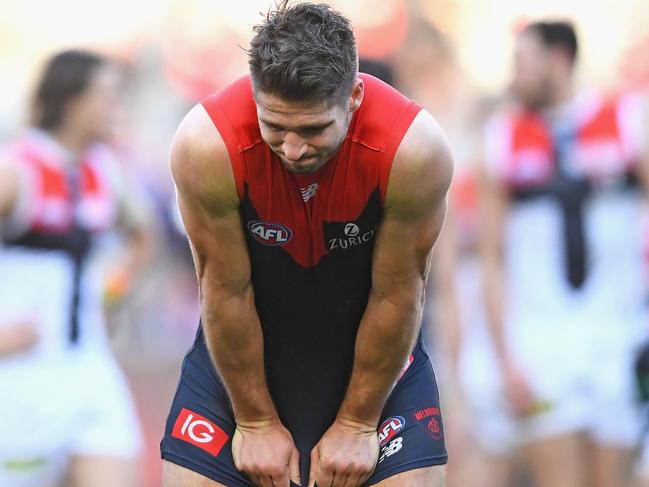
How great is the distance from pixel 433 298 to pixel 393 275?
17.0ft

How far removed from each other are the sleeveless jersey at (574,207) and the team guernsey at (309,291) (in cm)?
295

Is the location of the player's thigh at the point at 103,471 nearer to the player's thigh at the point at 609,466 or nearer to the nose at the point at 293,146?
the player's thigh at the point at 609,466

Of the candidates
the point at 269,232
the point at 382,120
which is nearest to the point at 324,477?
the point at 269,232

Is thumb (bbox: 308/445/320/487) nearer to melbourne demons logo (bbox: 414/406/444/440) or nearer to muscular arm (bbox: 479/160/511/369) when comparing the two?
melbourne demons logo (bbox: 414/406/444/440)

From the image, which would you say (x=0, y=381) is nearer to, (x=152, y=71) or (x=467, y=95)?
(x=467, y=95)

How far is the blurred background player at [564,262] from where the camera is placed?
25.8 feet

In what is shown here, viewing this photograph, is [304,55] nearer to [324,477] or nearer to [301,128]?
[301,128]

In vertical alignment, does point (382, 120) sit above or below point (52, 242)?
above

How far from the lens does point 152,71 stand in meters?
16.0

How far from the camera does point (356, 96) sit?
Result: 4.40 meters

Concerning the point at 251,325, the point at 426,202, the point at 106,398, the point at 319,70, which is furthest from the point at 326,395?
the point at 106,398

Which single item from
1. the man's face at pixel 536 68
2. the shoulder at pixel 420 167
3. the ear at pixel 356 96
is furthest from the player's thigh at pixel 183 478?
the man's face at pixel 536 68

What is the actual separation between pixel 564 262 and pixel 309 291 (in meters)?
3.51

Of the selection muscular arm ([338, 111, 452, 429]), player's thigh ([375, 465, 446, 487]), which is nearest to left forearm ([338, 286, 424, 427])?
muscular arm ([338, 111, 452, 429])
